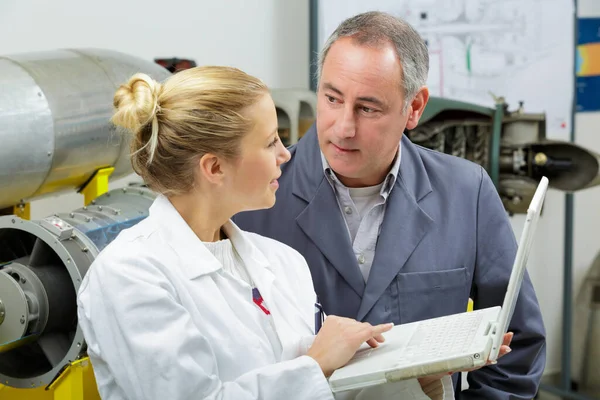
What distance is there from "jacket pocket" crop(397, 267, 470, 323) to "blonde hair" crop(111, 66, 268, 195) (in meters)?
0.47

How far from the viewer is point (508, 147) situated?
264 centimetres

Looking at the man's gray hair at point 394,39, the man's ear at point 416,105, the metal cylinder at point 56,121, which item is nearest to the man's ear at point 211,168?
the man's gray hair at point 394,39

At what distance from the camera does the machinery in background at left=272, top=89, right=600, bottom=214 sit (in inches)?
100

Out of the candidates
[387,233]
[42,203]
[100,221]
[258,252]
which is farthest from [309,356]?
[42,203]

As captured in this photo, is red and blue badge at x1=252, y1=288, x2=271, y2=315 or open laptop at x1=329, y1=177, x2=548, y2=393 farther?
red and blue badge at x1=252, y1=288, x2=271, y2=315

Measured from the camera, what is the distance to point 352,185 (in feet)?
4.98

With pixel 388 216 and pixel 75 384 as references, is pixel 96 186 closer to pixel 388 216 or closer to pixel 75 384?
pixel 75 384

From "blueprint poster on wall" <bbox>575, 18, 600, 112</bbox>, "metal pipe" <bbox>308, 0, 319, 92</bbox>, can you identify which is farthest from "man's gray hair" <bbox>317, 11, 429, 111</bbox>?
"blueprint poster on wall" <bbox>575, 18, 600, 112</bbox>

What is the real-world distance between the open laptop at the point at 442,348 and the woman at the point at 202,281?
34mm

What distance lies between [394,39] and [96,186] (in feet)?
2.80

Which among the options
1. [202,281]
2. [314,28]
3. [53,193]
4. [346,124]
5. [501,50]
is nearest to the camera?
[202,281]

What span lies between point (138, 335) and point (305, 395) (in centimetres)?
23

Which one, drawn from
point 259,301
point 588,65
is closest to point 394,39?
point 259,301

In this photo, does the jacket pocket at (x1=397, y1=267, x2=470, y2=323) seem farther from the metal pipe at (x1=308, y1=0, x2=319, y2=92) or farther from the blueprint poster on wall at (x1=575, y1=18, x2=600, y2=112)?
the blueprint poster on wall at (x1=575, y1=18, x2=600, y2=112)
